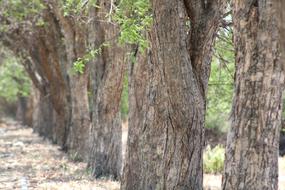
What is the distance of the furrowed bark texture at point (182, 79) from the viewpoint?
26.5ft

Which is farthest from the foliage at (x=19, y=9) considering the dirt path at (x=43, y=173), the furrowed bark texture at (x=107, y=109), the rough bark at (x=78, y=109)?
the furrowed bark texture at (x=107, y=109)

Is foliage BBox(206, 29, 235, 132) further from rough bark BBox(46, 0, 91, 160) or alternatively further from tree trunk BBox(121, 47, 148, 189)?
rough bark BBox(46, 0, 91, 160)

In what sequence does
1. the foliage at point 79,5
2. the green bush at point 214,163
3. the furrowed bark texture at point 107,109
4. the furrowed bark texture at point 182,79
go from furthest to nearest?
1. the green bush at point 214,163
2. the furrowed bark texture at point 107,109
3. the foliage at point 79,5
4. the furrowed bark texture at point 182,79

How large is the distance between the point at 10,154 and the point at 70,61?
Result: 6.34 m

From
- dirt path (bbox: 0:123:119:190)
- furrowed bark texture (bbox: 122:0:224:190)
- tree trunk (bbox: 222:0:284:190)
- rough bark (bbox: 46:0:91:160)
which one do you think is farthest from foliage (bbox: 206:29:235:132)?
tree trunk (bbox: 222:0:284:190)

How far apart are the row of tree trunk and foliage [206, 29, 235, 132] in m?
2.04

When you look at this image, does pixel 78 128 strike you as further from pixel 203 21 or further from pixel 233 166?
pixel 233 166

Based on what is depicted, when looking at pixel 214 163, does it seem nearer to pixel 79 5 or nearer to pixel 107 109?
pixel 107 109

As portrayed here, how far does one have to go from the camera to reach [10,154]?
78.2 ft

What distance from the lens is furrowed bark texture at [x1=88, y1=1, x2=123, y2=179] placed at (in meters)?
14.7

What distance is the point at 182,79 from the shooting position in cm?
822

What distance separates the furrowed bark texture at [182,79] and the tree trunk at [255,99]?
4.24ft

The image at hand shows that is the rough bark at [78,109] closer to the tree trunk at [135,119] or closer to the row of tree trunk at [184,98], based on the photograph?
the row of tree trunk at [184,98]

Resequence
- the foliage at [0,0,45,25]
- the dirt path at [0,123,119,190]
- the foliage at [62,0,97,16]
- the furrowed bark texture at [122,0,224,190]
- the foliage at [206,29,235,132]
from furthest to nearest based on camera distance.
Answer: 1. the foliage at [0,0,45,25]
2. the dirt path at [0,123,119,190]
3. the foliage at [206,29,235,132]
4. the foliage at [62,0,97,16]
5. the furrowed bark texture at [122,0,224,190]
